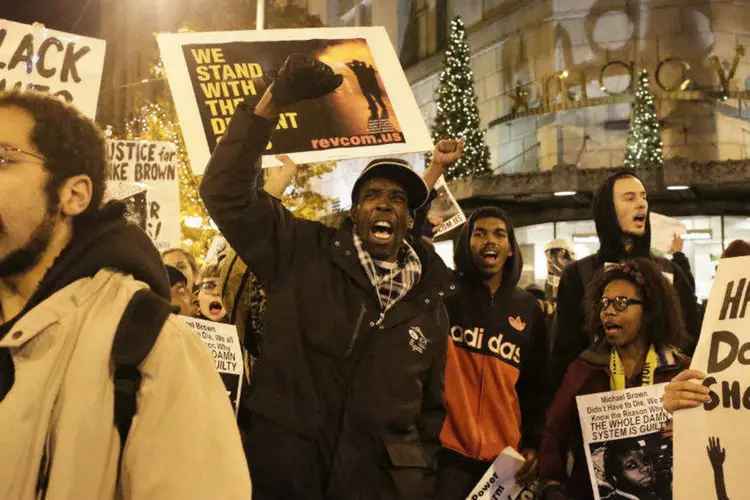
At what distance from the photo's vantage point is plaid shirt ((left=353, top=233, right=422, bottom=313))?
3766 millimetres

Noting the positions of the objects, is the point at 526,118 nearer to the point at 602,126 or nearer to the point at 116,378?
the point at 602,126

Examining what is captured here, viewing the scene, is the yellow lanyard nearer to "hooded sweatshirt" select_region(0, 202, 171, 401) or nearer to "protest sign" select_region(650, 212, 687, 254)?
"hooded sweatshirt" select_region(0, 202, 171, 401)

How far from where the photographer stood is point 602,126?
23344 mm

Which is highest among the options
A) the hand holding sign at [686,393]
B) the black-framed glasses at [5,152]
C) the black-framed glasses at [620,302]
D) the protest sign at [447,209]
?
the protest sign at [447,209]

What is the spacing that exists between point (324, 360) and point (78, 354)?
69.7 inches

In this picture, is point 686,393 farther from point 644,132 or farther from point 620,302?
point 644,132

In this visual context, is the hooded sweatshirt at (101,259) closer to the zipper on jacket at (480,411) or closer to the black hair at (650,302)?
the zipper on jacket at (480,411)

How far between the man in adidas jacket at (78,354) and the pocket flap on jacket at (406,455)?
1585 mm

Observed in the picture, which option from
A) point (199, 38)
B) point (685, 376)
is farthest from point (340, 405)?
point (199, 38)

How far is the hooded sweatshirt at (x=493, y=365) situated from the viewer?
4.71 meters

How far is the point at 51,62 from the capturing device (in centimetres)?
602

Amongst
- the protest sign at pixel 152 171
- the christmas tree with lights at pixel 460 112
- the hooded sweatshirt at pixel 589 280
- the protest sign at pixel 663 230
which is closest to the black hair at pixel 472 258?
the hooded sweatshirt at pixel 589 280

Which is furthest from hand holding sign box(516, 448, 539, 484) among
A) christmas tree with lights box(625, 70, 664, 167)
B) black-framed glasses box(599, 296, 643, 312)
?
christmas tree with lights box(625, 70, 664, 167)

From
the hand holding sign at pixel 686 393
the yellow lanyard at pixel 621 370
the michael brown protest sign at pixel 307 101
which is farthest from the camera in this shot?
the michael brown protest sign at pixel 307 101
